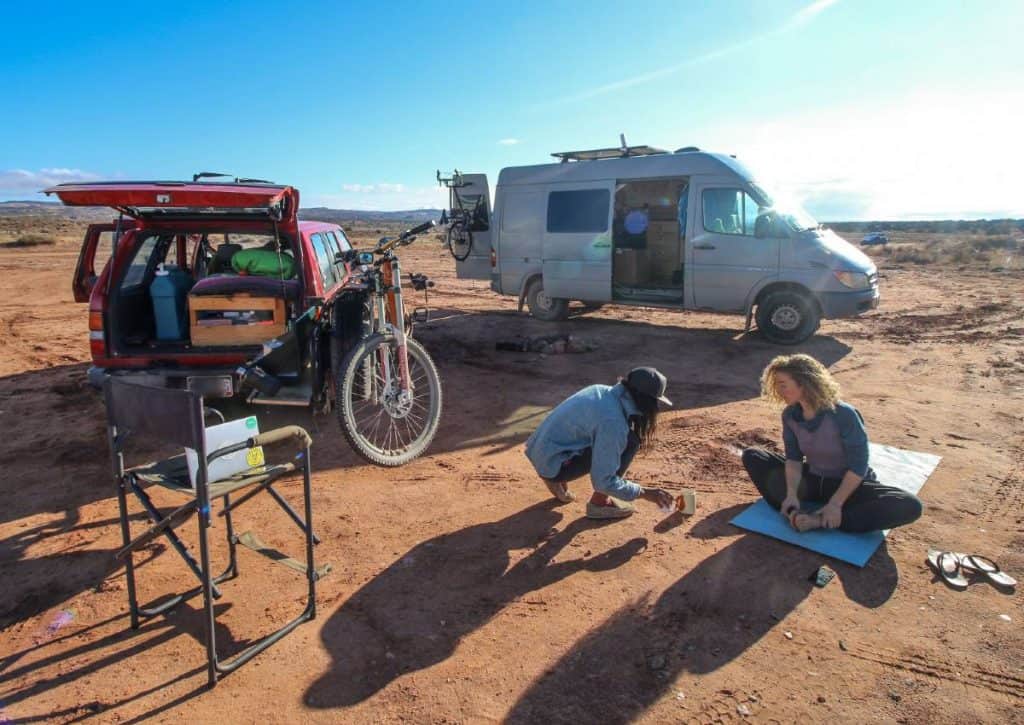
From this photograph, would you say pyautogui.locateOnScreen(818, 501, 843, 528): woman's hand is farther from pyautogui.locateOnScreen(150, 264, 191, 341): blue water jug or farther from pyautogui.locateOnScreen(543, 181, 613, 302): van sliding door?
pyautogui.locateOnScreen(543, 181, 613, 302): van sliding door

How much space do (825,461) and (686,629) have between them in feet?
4.84

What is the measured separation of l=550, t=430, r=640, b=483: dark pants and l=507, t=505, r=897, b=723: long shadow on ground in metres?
0.61

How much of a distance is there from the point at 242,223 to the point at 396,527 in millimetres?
2900

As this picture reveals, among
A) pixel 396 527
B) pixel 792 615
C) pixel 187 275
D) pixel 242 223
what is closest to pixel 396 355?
pixel 396 527

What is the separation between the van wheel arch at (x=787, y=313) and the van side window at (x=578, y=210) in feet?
8.58

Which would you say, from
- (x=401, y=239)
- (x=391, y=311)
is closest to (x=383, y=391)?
(x=391, y=311)

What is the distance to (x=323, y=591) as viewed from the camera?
3.28 m

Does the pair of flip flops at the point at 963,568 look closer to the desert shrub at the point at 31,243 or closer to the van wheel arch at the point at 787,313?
the van wheel arch at the point at 787,313

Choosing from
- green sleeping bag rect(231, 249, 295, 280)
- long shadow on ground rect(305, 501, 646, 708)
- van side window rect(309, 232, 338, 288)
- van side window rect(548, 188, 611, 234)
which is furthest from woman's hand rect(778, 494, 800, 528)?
van side window rect(548, 188, 611, 234)

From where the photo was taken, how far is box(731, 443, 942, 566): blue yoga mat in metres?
3.52

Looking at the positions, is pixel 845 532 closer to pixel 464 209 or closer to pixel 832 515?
pixel 832 515

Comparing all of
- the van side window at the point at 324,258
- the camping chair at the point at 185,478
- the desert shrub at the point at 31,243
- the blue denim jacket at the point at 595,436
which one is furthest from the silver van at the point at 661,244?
the desert shrub at the point at 31,243

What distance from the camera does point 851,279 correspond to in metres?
8.59

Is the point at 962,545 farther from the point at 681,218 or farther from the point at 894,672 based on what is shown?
the point at 681,218
